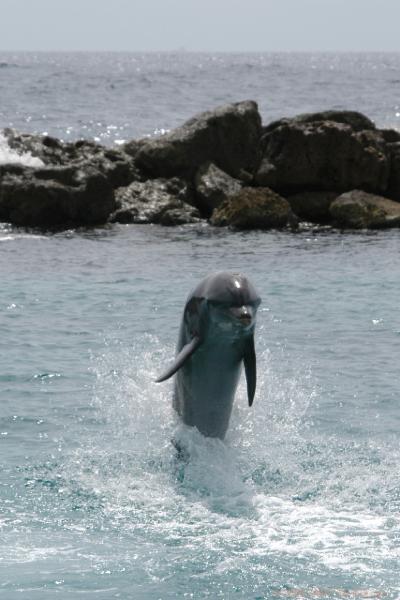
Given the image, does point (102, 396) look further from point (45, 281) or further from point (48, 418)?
point (45, 281)

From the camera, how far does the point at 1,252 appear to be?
25.4 m

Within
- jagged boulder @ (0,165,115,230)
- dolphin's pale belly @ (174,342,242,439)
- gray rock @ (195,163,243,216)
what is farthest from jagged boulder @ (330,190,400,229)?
dolphin's pale belly @ (174,342,242,439)

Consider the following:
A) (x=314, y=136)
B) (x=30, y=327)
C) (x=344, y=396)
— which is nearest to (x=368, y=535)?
(x=344, y=396)

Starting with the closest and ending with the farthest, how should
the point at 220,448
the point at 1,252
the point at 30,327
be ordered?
the point at 220,448, the point at 30,327, the point at 1,252

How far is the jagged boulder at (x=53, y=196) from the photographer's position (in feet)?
94.9

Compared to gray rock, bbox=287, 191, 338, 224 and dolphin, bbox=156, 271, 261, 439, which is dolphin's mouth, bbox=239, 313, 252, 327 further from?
gray rock, bbox=287, 191, 338, 224

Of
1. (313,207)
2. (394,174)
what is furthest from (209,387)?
(394,174)

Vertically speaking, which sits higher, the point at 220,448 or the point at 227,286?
the point at 227,286

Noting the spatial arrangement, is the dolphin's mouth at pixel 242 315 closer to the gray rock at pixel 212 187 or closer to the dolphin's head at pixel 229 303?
the dolphin's head at pixel 229 303

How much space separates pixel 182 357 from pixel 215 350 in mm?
520

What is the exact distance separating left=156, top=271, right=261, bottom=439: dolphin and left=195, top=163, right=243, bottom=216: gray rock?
58.9 feet

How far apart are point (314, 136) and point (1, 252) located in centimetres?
960

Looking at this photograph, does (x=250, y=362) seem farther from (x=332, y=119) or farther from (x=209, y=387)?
(x=332, y=119)

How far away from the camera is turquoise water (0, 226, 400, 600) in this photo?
10117mm
